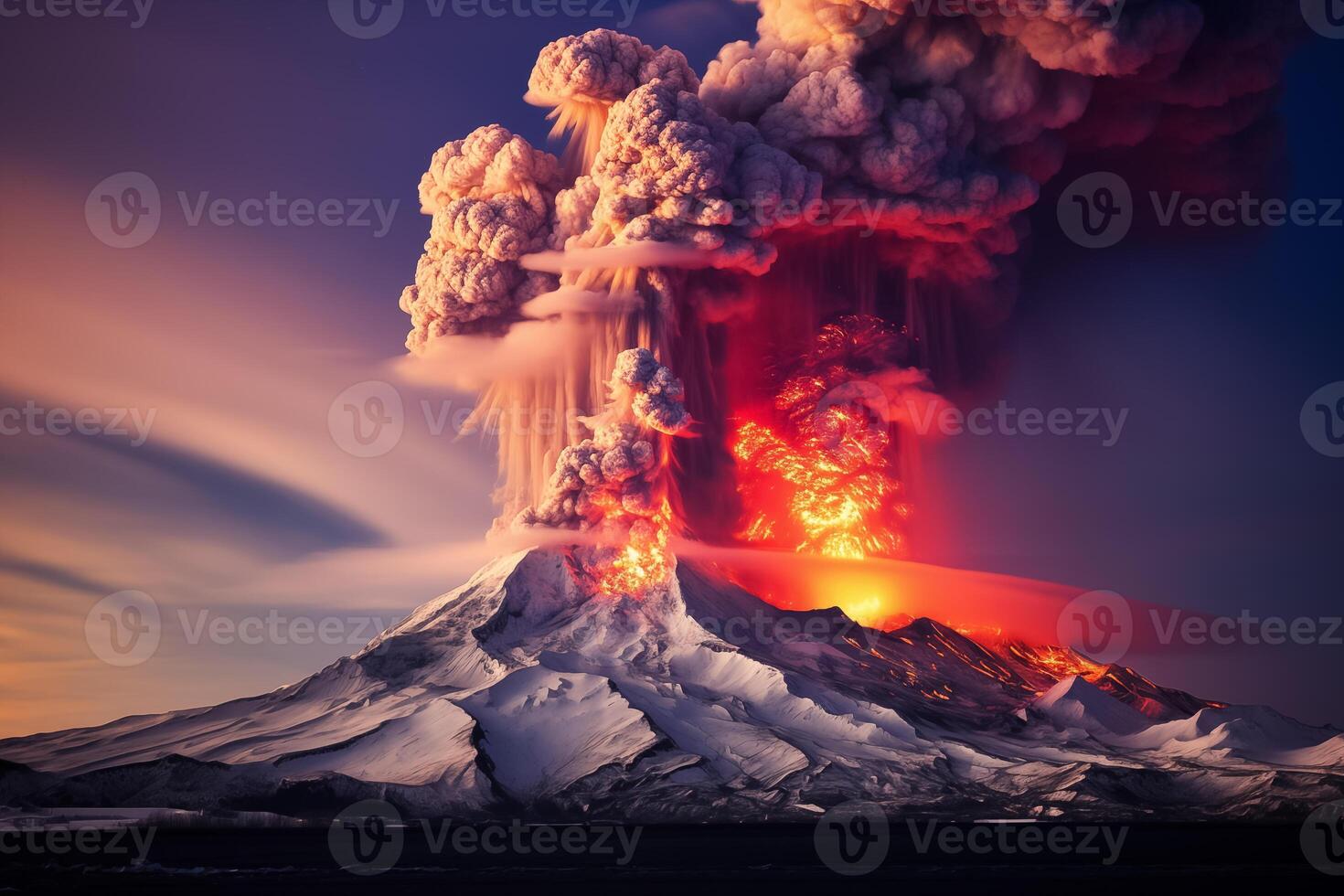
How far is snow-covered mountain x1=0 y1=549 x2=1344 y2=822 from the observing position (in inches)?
1861

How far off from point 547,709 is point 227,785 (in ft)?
37.0

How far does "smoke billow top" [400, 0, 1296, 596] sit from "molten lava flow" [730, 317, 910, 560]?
233 millimetres

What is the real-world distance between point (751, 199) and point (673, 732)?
20.7 metres

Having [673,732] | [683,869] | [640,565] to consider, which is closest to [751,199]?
[640,565]

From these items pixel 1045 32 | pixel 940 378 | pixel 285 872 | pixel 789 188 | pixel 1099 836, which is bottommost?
pixel 1099 836

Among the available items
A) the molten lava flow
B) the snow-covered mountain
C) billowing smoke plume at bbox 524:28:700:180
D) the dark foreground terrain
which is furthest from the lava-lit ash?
the dark foreground terrain

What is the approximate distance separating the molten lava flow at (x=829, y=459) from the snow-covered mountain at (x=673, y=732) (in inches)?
161

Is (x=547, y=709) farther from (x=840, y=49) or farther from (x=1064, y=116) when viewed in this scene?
(x=1064, y=116)

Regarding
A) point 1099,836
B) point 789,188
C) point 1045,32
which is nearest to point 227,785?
point 1099,836

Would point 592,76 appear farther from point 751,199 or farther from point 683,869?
point 683,869

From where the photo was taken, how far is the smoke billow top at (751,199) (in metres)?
57.5

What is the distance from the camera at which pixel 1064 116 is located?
6222cm

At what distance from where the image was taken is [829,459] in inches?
2549

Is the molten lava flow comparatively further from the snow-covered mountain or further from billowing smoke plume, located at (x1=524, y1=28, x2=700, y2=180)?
billowing smoke plume, located at (x1=524, y1=28, x2=700, y2=180)
